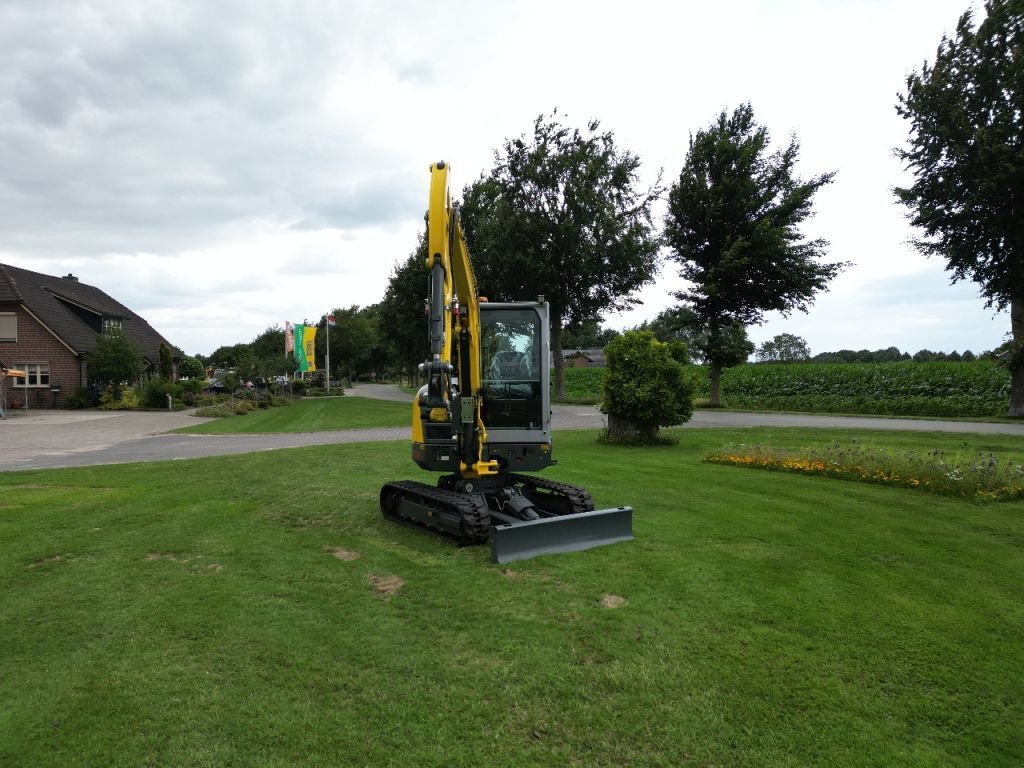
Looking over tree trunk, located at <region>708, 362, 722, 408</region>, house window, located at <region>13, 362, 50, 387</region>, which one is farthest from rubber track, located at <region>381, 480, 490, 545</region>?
house window, located at <region>13, 362, 50, 387</region>

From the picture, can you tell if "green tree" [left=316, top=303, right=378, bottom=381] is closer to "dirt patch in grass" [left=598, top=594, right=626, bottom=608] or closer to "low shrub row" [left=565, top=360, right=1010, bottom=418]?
"low shrub row" [left=565, top=360, right=1010, bottom=418]

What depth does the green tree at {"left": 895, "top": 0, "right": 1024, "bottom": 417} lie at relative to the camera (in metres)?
21.6

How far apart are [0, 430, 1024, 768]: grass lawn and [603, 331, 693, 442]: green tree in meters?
7.41

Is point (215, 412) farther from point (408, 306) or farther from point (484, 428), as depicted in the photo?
point (484, 428)

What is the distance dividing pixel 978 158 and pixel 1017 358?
7.26 metres

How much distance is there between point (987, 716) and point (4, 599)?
6.61 metres

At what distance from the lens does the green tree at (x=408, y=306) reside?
39.1 meters

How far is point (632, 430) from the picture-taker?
1552 centimetres

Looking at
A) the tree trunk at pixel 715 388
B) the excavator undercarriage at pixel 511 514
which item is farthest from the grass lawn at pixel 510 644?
the tree trunk at pixel 715 388

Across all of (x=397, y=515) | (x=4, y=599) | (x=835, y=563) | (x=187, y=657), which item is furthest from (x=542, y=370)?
(x=4, y=599)

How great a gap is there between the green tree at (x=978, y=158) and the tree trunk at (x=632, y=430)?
16.1 m

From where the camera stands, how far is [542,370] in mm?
7418

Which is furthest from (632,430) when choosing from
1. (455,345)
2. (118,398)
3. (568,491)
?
(118,398)

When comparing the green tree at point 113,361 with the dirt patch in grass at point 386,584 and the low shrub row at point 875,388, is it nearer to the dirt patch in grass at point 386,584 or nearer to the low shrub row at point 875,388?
the low shrub row at point 875,388
